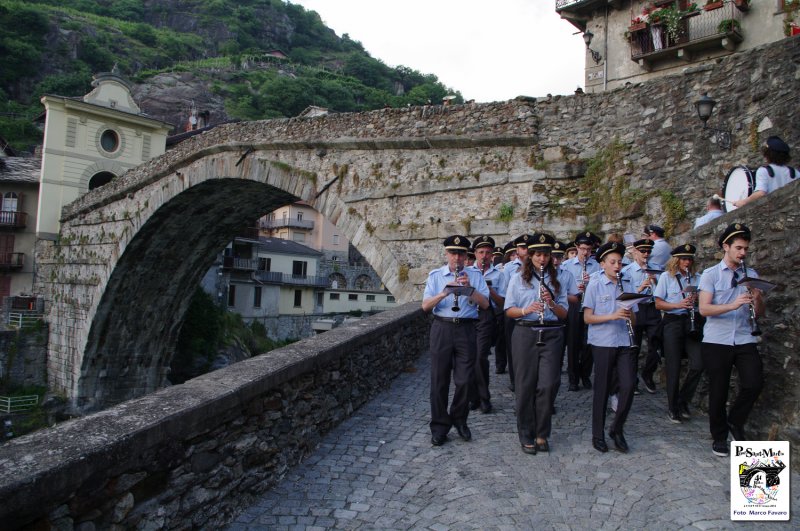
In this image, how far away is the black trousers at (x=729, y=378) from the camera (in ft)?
13.5

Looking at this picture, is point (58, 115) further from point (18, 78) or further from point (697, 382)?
point (18, 78)

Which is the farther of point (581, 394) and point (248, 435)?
point (581, 394)

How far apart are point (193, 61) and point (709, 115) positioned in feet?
258

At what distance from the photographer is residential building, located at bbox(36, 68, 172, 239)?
76.5 ft

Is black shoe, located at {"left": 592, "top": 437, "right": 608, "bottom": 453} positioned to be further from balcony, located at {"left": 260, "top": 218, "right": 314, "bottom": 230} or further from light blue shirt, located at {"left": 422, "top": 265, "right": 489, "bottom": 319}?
balcony, located at {"left": 260, "top": 218, "right": 314, "bottom": 230}

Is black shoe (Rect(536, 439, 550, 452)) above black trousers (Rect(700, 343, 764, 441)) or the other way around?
the other way around

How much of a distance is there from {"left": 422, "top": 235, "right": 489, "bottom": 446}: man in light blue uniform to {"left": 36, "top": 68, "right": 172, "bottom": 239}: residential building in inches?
885

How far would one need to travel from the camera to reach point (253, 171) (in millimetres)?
13906

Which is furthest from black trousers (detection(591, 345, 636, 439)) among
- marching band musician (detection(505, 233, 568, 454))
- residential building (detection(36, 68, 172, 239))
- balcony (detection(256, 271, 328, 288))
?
balcony (detection(256, 271, 328, 288))

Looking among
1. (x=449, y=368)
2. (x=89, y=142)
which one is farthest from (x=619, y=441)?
(x=89, y=142)

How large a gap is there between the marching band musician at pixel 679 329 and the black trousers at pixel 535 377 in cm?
135

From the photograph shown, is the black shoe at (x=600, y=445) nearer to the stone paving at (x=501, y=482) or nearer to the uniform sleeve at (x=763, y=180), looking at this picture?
the stone paving at (x=501, y=482)

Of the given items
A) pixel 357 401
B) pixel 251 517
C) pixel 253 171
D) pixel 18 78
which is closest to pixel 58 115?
pixel 253 171

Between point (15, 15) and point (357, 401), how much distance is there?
200 ft
